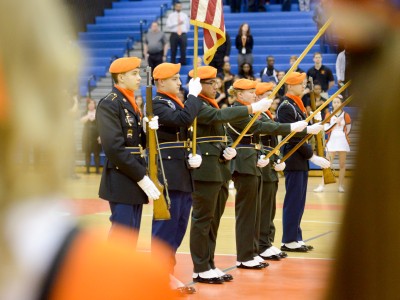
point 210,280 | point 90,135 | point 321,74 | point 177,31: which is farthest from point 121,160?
point 177,31

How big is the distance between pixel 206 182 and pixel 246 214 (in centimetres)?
85

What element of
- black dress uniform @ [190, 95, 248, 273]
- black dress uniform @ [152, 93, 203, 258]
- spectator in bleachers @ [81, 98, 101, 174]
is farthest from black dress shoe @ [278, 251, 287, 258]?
spectator in bleachers @ [81, 98, 101, 174]

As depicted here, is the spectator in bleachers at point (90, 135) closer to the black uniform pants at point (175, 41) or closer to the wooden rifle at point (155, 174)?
the black uniform pants at point (175, 41)

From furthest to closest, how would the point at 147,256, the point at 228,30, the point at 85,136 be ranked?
the point at 228,30 → the point at 85,136 → the point at 147,256

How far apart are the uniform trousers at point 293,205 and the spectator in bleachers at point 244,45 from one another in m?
10.8

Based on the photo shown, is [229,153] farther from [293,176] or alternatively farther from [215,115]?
[293,176]

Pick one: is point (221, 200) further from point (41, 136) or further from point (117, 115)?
point (41, 136)

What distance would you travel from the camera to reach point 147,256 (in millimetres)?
791

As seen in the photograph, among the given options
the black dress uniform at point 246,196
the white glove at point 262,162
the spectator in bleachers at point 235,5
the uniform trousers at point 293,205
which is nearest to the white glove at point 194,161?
the black dress uniform at point 246,196

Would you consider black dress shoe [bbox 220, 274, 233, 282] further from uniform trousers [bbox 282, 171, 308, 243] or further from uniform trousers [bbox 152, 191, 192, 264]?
uniform trousers [bbox 282, 171, 308, 243]

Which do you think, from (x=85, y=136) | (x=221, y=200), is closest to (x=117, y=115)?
(x=221, y=200)

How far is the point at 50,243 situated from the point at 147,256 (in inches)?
4.2

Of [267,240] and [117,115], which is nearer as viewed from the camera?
[117,115]

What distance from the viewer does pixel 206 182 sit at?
19.6ft
